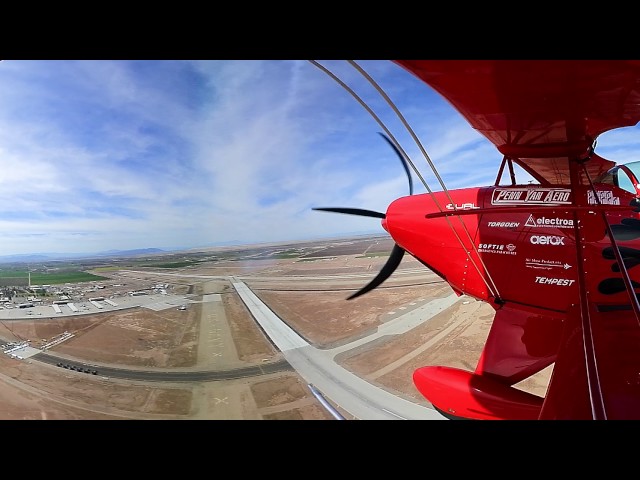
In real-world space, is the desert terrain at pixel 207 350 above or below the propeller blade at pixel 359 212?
below

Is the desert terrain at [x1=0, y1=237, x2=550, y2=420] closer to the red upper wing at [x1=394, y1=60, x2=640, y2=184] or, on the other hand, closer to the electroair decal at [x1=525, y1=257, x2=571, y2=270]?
the electroair decal at [x1=525, y1=257, x2=571, y2=270]

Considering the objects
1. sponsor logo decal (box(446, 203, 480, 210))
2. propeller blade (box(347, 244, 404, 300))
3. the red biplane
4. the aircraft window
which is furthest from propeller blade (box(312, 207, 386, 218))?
the aircraft window

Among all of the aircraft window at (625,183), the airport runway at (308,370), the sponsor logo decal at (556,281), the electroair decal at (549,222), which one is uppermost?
the aircraft window at (625,183)

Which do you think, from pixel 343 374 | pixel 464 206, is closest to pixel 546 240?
pixel 464 206

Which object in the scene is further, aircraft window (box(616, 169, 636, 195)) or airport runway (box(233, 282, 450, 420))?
airport runway (box(233, 282, 450, 420))

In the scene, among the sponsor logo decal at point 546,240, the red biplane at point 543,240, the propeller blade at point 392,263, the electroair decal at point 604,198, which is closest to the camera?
the red biplane at point 543,240

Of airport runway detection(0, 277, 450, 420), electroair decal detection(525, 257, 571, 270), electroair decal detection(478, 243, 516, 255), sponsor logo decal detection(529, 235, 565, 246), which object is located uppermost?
sponsor logo decal detection(529, 235, 565, 246)

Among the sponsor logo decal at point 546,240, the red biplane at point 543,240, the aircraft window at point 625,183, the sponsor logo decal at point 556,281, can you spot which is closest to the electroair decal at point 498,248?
the red biplane at point 543,240

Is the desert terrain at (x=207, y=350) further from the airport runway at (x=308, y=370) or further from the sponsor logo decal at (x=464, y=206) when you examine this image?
the sponsor logo decal at (x=464, y=206)

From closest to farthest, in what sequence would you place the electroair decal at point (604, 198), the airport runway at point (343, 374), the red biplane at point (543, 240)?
1. the red biplane at point (543, 240)
2. the electroair decal at point (604, 198)
3. the airport runway at point (343, 374)
